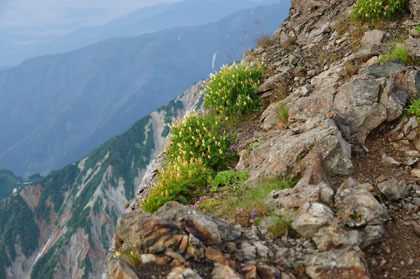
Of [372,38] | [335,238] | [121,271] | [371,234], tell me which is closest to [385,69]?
[372,38]

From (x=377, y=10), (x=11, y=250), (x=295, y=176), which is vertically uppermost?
(x=377, y=10)

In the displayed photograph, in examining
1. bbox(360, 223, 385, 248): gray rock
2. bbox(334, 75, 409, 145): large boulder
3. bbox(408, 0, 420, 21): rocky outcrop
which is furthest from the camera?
bbox(408, 0, 420, 21): rocky outcrop

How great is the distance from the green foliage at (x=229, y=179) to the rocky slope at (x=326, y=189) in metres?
0.28

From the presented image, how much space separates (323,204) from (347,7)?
10.9 metres

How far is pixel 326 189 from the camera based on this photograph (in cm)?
446

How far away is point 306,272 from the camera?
11.6 feet

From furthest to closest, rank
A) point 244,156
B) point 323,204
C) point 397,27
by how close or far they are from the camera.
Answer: point 397,27
point 244,156
point 323,204

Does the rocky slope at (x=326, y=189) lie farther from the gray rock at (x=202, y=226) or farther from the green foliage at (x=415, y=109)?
the green foliage at (x=415, y=109)

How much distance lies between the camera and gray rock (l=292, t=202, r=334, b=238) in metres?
3.98

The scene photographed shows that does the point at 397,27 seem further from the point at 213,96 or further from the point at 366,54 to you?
the point at 213,96

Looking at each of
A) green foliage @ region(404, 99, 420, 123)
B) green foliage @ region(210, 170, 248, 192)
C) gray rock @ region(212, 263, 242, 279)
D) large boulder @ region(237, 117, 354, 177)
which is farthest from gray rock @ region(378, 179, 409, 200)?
gray rock @ region(212, 263, 242, 279)

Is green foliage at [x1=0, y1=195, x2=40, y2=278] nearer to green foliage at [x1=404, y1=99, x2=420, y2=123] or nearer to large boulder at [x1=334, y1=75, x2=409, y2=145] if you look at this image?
large boulder at [x1=334, y1=75, x2=409, y2=145]

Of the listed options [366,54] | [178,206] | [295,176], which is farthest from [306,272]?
[366,54]

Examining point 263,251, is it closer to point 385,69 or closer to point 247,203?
point 247,203
